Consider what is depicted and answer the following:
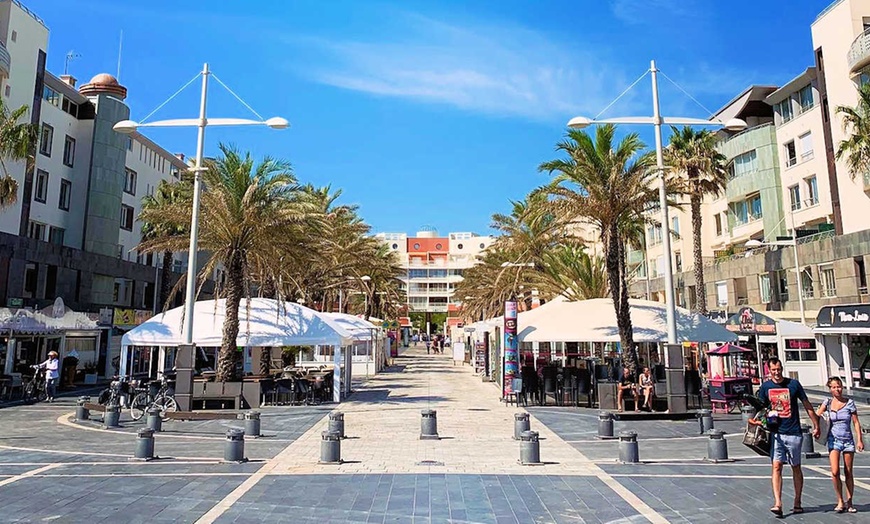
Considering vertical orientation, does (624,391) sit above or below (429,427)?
above

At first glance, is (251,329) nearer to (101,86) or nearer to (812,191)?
(101,86)

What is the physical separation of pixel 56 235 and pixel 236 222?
916 inches

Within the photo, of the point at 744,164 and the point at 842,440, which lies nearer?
the point at 842,440

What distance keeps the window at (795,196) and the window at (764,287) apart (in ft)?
15.4

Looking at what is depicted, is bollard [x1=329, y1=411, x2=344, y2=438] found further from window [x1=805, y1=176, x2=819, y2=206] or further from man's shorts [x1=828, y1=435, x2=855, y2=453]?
window [x1=805, y1=176, x2=819, y2=206]

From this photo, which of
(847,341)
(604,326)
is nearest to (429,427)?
(604,326)

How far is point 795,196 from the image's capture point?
37.2m

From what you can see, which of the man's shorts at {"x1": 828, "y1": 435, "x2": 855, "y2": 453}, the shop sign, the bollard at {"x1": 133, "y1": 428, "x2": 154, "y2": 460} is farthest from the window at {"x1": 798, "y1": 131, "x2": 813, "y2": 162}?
the bollard at {"x1": 133, "y1": 428, "x2": 154, "y2": 460}

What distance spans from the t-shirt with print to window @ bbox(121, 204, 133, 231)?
4277 cm

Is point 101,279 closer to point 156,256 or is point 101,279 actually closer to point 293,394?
point 156,256

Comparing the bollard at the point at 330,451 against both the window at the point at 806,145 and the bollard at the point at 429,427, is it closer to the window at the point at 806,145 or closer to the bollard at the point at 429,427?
the bollard at the point at 429,427

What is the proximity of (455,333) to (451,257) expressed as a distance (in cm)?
4848

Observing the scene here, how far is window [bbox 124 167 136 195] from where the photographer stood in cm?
4228

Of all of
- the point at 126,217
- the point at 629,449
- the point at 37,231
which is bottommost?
the point at 629,449
